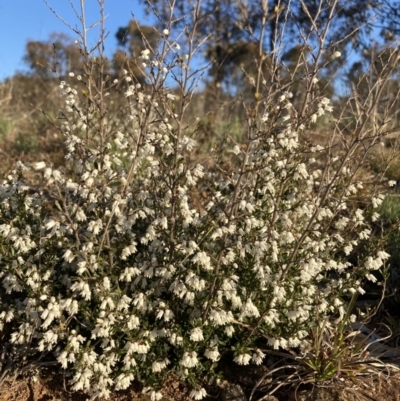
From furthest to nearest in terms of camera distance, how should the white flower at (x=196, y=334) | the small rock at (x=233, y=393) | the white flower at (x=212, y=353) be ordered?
the small rock at (x=233, y=393)
the white flower at (x=212, y=353)
the white flower at (x=196, y=334)

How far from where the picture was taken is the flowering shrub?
9.55 ft

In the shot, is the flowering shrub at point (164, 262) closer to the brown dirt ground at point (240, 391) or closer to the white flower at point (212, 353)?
the white flower at point (212, 353)

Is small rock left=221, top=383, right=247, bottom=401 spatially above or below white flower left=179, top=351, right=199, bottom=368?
below

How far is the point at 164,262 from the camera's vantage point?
3.15 meters

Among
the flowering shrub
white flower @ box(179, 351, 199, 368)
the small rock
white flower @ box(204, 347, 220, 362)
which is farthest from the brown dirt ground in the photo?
white flower @ box(179, 351, 199, 368)

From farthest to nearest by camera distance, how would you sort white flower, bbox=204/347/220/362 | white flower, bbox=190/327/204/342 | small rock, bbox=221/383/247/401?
small rock, bbox=221/383/247/401, white flower, bbox=204/347/220/362, white flower, bbox=190/327/204/342

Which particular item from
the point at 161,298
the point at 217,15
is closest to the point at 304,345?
the point at 161,298

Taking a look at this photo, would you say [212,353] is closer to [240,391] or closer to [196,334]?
[196,334]

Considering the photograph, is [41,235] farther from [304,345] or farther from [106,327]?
[304,345]

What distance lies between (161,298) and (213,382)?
2.23 ft

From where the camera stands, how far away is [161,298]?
3238 mm

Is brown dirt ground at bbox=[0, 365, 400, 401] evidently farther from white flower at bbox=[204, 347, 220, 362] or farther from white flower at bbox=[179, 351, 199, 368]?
white flower at bbox=[179, 351, 199, 368]

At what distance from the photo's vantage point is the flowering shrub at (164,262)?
2.91 meters

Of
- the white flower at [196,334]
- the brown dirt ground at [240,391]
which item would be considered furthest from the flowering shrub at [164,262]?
the brown dirt ground at [240,391]
